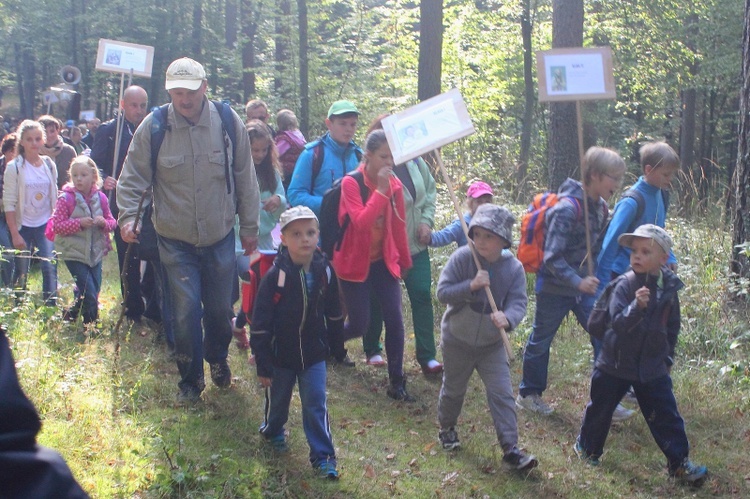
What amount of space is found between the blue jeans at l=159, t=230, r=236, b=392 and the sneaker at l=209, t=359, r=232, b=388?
33 cm

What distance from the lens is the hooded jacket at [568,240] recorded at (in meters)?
6.32

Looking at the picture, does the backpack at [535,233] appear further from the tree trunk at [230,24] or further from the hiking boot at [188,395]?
the tree trunk at [230,24]

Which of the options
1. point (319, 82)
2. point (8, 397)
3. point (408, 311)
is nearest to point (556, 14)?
point (408, 311)

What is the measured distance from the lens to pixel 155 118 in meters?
5.86

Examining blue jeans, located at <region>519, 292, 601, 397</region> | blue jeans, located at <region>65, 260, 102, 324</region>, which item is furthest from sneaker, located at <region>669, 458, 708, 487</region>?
blue jeans, located at <region>65, 260, 102, 324</region>

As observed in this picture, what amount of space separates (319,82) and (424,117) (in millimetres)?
15253

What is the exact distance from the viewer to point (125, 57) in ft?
32.4

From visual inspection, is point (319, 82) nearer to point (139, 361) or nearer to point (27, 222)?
point (27, 222)

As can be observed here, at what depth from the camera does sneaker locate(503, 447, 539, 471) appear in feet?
17.8

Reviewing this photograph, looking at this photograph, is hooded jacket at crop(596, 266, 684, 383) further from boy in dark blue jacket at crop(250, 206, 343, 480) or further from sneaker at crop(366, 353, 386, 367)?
sneaker at crop(366, 353, 386, 367)

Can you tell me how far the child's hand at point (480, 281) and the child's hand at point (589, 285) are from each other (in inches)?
42.3

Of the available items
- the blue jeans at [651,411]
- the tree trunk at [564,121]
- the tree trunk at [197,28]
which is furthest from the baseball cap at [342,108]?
the tree trunk at [197,28]

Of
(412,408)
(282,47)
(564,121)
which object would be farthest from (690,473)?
(282,47)

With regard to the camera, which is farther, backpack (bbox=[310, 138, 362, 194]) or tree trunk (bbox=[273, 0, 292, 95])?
tree trunk (bbox=[273, 0, 292, 95])
